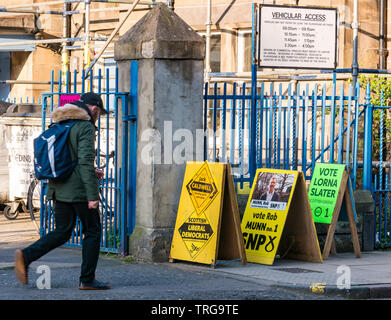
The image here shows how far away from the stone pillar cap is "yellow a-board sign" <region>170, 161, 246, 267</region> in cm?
129

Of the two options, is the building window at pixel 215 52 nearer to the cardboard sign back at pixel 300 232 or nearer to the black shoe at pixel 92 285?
the cardboard sign back at pixel 300 232

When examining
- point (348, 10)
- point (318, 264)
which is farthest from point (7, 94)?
point (318, 264)

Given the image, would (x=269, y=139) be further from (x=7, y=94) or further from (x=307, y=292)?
(x=7, y=94)

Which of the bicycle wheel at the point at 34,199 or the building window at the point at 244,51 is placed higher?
the building window at the point at 244,51

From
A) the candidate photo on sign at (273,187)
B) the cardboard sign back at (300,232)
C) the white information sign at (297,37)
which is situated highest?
the white information sign at (297,37)

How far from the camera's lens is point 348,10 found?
56.0 ft

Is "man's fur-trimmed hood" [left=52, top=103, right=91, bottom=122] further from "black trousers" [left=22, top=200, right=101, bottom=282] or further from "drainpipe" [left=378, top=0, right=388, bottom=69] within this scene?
"drainpipe" [left=378, top=0, right=388, bottom=69]

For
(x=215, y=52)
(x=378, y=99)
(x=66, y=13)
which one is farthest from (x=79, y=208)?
(x=66, y=13)

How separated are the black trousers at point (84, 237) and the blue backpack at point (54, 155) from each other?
0.29 meters

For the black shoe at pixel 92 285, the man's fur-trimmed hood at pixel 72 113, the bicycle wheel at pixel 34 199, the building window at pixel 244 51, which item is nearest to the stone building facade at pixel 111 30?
the building window at pixel 244 51

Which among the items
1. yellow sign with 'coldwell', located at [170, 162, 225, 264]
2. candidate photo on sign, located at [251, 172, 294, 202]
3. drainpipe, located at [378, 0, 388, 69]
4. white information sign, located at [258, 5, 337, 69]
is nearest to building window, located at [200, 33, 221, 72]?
drainpipe, located at [378, 0, 388, 69]

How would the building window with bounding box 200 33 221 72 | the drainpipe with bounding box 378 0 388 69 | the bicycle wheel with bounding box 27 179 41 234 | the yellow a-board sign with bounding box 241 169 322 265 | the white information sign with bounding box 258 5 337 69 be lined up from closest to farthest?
the yellow a-board sign with bounding box 241 169 322 265 < the white information sign with bounding box 258 5 337 69 < the bicycle wheel with bounding box 27 179 41 234 < the drainpipe with bounding box 378 0 388 69 < the building window with bounding box 200 33 221 72

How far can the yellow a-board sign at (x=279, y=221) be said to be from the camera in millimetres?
10422

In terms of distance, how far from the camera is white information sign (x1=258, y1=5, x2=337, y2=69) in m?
11.7
